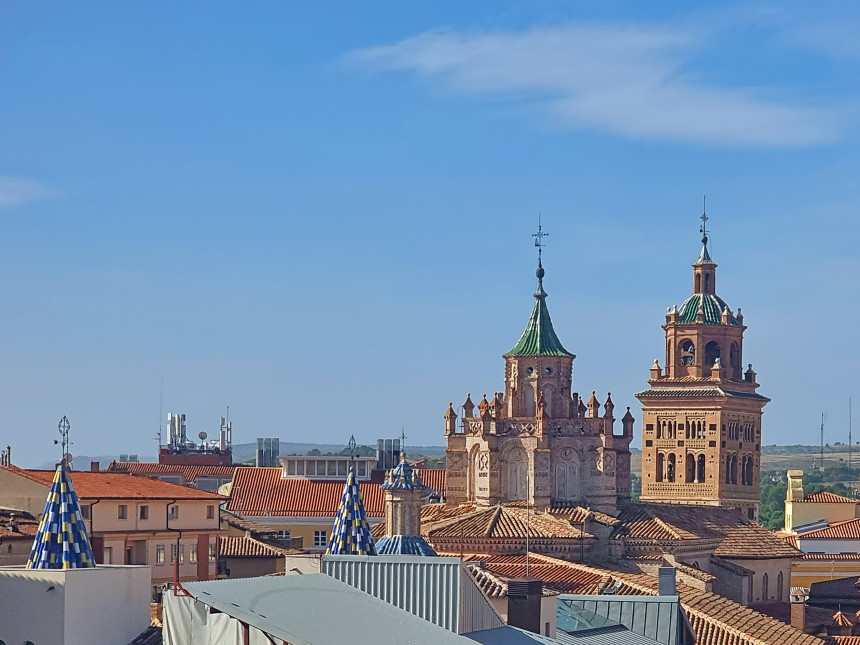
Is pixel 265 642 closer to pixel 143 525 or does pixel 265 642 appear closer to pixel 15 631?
A: pixel 15 631

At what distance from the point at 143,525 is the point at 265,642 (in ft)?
121

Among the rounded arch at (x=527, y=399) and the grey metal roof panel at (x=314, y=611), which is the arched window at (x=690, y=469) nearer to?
the rounded arch at (x=527, y=399)

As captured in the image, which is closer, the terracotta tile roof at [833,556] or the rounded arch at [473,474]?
the rounded arch at [473,474]

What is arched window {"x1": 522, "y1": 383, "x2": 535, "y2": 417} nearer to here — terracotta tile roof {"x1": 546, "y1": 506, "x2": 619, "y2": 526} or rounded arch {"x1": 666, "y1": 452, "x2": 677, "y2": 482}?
terracotta tile roof {"x1": 546, "y1": 506, "x2": 619, "y2": 526}

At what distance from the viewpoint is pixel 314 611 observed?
3625 centimetres

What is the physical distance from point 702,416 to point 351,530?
79.6 meters

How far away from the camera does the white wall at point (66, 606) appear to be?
35219 millimetres

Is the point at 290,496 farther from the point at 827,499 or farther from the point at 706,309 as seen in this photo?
the point at 827,499

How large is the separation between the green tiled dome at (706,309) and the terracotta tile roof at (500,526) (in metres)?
44.2

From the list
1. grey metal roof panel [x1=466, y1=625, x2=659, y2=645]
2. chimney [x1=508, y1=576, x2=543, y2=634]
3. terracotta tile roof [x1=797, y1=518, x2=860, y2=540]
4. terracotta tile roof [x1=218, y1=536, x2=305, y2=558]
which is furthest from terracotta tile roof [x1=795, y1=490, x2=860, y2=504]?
chimney [x1=508, y1=576, x2=543, y2=634]

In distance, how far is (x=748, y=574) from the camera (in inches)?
3971

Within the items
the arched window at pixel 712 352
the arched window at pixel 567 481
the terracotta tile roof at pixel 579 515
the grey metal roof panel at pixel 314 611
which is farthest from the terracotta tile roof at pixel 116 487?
the arched window at pixel 712 352

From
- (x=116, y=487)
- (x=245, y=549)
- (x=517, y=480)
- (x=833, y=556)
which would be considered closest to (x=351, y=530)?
(x=116, y=487)

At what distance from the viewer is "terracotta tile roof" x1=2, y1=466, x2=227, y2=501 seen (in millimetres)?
68125
